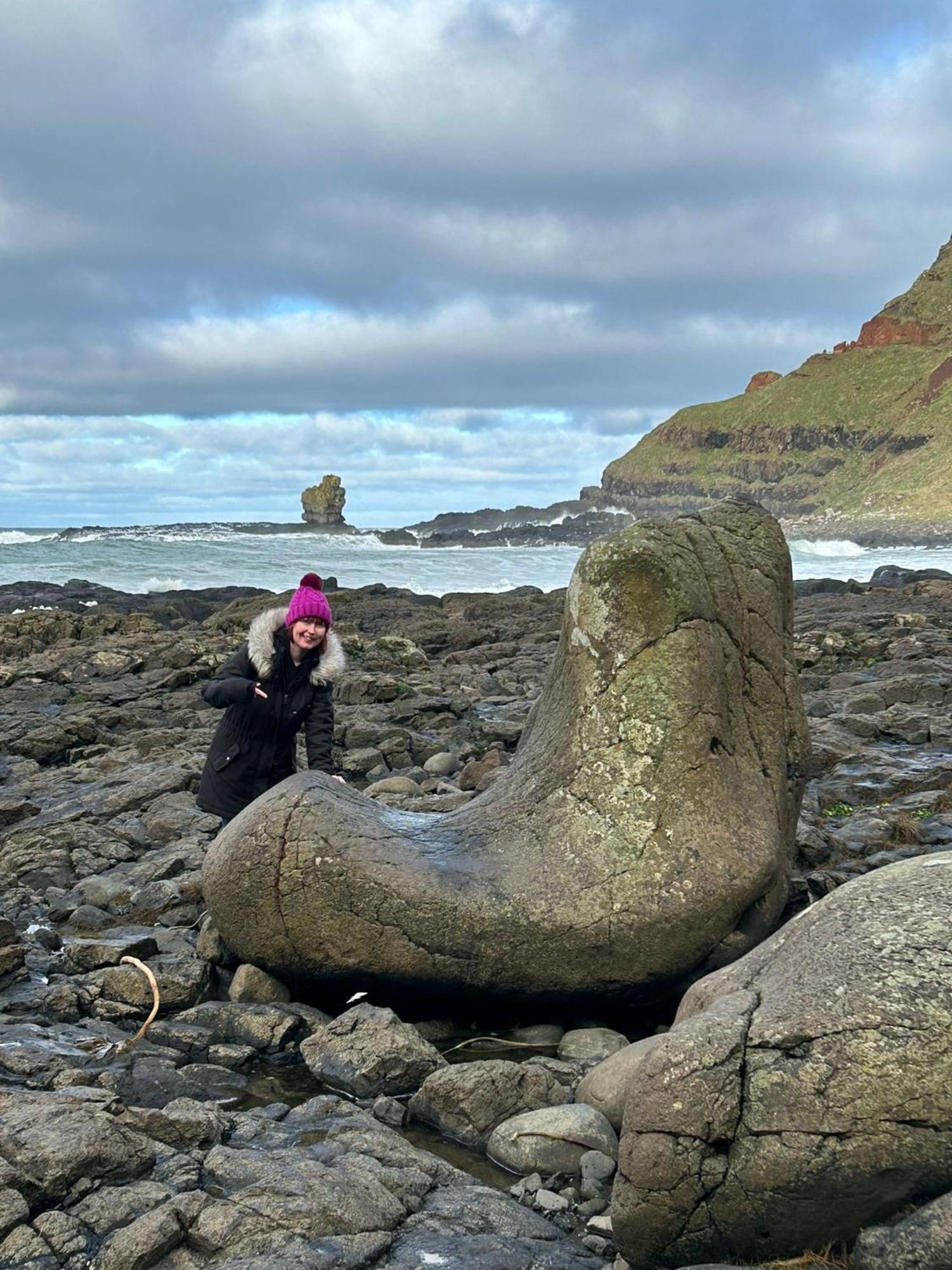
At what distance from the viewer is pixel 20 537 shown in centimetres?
9456

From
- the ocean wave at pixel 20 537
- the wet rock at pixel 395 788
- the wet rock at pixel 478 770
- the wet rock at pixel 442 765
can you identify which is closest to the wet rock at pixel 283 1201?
the wet rock at pixel 395 788

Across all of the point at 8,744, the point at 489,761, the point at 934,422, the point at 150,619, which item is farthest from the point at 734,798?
the point at 934,422

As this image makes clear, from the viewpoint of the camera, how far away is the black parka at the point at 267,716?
26.2 ft

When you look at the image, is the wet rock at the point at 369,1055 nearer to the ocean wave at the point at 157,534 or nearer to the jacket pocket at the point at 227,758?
the jacket pocket at the point at 227,758

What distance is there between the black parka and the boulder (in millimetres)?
4218

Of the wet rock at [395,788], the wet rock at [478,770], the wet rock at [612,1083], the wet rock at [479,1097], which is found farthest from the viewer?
the wet rock at [478,770]

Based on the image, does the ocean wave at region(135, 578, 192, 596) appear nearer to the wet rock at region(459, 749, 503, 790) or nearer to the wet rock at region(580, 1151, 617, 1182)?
the wet rock at region(459, 749, 503, 790)

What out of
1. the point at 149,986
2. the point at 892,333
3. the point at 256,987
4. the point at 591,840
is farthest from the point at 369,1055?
the point at 892,333

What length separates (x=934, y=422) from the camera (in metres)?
120

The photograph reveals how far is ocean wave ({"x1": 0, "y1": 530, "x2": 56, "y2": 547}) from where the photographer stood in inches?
3405

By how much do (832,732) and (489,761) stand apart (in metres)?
3.69

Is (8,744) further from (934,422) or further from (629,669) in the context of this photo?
(934,422)

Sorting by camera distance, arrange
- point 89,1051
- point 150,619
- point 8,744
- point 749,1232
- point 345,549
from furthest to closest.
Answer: point 345,549 < point 150,619 < point 8,744 < point 89,1051 < point 749,1232

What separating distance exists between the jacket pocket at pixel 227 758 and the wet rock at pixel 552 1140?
369 cm
